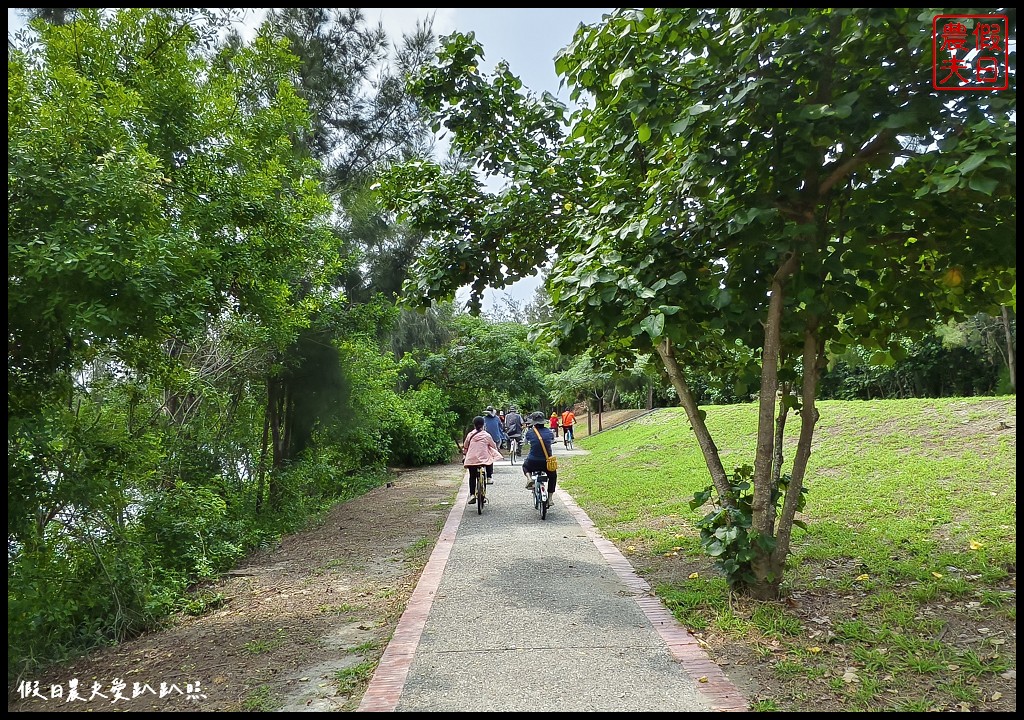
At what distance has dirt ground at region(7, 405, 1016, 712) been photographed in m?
3.44

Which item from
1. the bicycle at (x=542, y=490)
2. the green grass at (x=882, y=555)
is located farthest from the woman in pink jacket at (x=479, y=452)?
the green grass at (x=882, y=555)

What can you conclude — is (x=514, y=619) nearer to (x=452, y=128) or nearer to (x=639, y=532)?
(x=639, y=532)

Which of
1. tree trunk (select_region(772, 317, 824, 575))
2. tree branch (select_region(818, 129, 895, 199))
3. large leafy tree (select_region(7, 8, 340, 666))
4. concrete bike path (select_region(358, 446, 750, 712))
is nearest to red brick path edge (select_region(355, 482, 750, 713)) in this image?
concrete bike path (select_region(358, 446, 750, 712))

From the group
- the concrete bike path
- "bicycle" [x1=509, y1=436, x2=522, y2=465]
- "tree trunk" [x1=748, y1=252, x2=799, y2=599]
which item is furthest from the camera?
"bicycle" [x1=509, y1=436, x2=522, y2=465]

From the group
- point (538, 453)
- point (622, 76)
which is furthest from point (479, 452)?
point (622, 76)

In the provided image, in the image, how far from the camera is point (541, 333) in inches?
181

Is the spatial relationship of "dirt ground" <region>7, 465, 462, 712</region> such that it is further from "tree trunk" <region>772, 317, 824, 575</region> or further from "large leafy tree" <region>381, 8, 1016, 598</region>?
"tree trunk" <region>772, 317, 824, 575</region>

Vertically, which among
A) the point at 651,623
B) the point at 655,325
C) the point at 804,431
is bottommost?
the point at 651,623

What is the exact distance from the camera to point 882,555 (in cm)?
577

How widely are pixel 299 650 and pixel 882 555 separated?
4.98 m

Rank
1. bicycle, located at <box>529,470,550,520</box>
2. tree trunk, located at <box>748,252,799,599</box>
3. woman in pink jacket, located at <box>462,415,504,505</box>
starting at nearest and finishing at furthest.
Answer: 1. tree trunk, located at <box>748,252,799,599</box>
2. bicycle, located at <box>529,470,550,520</box>
3. woman in pink jacket, located at <box>462,415,504,505</box>

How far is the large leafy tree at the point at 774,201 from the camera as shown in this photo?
144 inches

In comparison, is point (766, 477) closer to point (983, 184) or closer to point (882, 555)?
point (882, 555)

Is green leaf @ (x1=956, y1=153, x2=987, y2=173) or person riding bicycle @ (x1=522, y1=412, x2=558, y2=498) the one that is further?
person riding bicycle @ (x1=522, y1=412, x2=558, y2=498)
